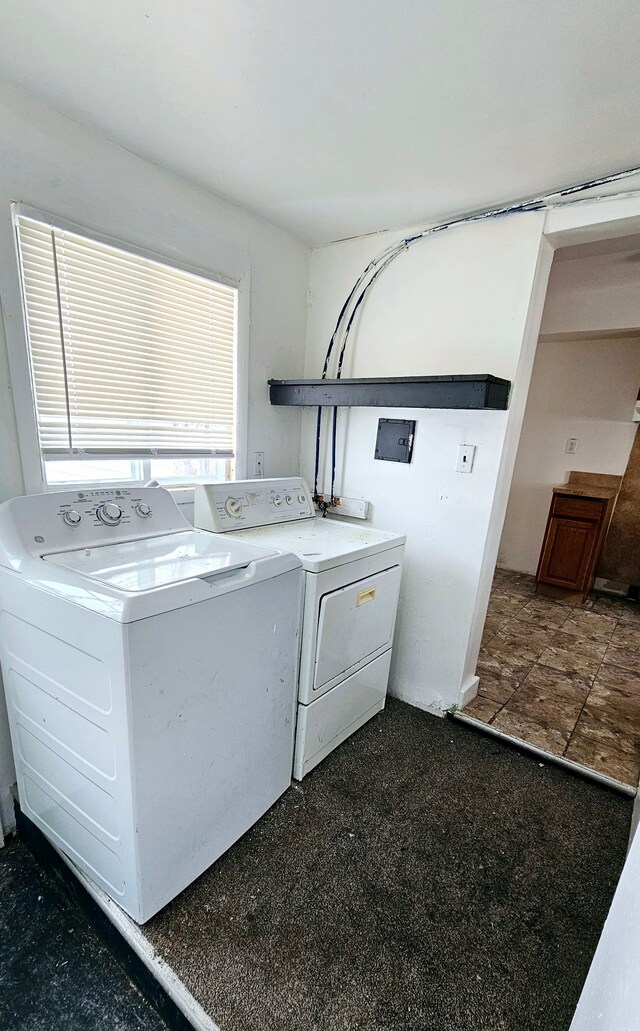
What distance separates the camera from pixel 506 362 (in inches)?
71.2

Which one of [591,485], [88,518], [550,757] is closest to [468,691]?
[550,757]

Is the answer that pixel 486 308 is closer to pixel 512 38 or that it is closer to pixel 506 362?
pixel 506 362

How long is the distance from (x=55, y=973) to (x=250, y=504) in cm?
156

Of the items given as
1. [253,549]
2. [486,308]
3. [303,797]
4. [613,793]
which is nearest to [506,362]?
[486,308]

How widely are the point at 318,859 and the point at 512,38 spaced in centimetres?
234

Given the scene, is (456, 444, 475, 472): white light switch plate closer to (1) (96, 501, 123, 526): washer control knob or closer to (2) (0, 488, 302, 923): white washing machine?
(2) (0, 488, 302, 923): white washing machine

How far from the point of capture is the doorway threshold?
1725mm

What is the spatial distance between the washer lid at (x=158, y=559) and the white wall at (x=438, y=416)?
981 millimetres

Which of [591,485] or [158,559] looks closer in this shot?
[158,559]

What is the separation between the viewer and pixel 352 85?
1.17 meters

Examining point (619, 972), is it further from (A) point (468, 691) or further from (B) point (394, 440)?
(B) point (394, 440)

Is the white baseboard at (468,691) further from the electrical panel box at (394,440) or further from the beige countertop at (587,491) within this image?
the beige countertop at (587,491)

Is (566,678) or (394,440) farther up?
(394,440)

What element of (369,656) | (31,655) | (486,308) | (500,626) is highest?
(486,308)
